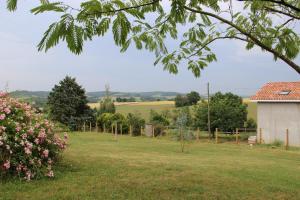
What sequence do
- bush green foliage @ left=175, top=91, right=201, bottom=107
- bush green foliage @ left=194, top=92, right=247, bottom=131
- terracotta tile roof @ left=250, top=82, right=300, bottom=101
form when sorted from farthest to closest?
bush green foliage @ left=175, top=91, right=201, bottom=107, bush green foliage @ left=194, top=92, right=247, bottom=131, terracotta tile roof @ left=250, top=82, right=300, bottom=101

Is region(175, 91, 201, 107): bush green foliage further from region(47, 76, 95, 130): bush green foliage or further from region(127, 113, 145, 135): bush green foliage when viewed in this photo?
region(127, 113, 145, 135): bush green foliage

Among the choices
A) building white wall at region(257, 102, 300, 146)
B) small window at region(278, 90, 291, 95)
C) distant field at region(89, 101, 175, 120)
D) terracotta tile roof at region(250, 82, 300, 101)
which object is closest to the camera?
building white wall at region(257, 102, 300, 146)

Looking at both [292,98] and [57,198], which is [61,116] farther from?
[57,198]

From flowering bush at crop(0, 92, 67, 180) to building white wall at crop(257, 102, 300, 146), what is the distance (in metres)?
22.1

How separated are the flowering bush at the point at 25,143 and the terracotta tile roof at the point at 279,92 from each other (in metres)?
22.5

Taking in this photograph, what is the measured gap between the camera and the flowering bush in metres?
8.30

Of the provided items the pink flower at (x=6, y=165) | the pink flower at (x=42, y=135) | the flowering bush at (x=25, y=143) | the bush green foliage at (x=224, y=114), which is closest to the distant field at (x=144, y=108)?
the bush green foliage at (x=224, y=114)

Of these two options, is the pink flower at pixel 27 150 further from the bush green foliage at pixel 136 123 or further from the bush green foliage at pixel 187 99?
the bush green foliage at pixel 187 99

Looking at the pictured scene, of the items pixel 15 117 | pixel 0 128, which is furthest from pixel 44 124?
pixel 0 128

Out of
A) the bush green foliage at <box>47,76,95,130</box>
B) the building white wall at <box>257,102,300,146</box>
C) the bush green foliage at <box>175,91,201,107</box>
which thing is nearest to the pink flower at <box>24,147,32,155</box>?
the building white wall at <box>257,102,300,146</box>

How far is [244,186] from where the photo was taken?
8.57 metres

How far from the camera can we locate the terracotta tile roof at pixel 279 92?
28.9 meters

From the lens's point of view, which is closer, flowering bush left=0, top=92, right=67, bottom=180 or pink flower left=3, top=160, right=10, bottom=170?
pink flower left=3, top=160, right=10, bottom=170

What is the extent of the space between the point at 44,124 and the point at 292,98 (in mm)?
22683
